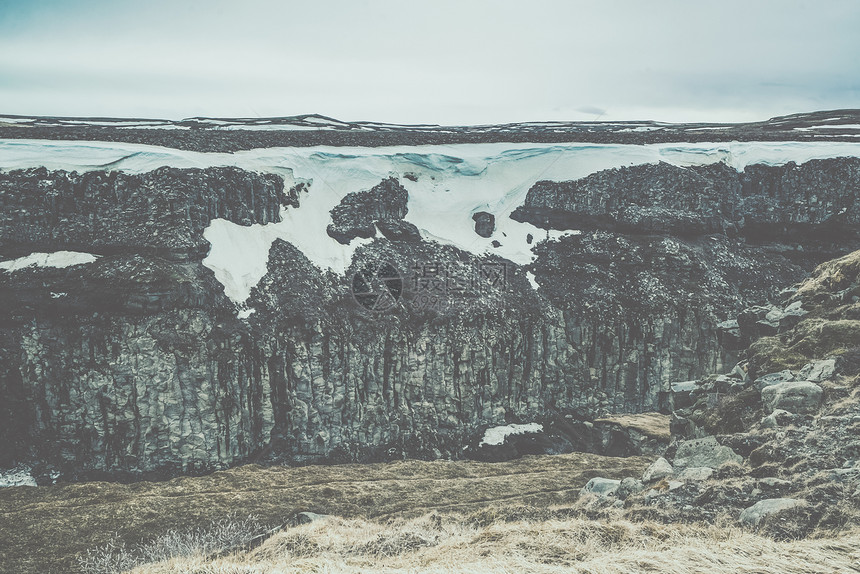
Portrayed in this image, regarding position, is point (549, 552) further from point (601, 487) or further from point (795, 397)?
point (795, 397)

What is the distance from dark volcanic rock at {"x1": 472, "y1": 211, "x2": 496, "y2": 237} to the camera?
48062 mm

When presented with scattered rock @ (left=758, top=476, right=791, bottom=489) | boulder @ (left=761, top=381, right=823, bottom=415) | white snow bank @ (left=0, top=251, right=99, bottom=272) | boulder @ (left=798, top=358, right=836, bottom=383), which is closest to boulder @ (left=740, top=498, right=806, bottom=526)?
scattered rock @ (left=758, top=476, right=791, bottom=489)

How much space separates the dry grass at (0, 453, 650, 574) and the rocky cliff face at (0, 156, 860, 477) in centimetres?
504

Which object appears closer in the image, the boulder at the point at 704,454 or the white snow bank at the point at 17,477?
the boulder at the point at 704,454

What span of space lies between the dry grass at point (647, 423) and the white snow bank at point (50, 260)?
30130 mm

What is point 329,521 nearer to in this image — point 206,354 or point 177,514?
point 177,514

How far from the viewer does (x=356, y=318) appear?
131 feet

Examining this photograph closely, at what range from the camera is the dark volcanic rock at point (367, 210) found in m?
45.1

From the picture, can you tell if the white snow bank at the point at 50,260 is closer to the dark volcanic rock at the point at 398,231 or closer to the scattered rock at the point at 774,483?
the dark volcanic rock at the point at 398,231

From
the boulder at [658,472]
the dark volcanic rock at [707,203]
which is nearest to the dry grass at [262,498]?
the boulder at [658,472]

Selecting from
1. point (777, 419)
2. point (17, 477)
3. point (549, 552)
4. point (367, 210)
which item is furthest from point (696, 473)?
point (367, 210)

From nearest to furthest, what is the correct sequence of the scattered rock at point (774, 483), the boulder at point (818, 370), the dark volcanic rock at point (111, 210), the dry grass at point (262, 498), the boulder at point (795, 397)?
the scattered rock at point (774, 483)
the boulder at point (795, 397)
the boulder at point (818, 370)
the dry grass at point (262, 498)
the dark volcanic rock at point (111, 210)

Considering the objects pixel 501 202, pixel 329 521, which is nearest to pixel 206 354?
pixel 329 521

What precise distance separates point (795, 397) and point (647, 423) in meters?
19.3
